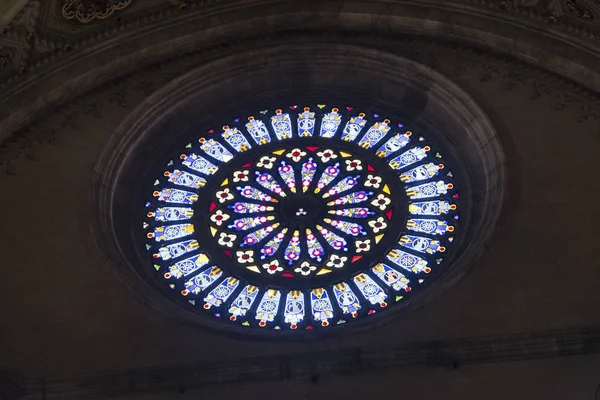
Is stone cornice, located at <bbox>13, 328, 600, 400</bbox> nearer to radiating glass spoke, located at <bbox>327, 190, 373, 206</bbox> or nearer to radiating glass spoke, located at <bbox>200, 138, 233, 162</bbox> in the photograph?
radiating glass spoke, located at <bbox>327, 190, 373, 206</bbox>

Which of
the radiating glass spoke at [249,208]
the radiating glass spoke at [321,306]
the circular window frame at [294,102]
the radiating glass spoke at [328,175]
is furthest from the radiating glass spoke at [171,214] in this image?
the radiating glass spoke at [321,306]

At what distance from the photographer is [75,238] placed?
50.8ft

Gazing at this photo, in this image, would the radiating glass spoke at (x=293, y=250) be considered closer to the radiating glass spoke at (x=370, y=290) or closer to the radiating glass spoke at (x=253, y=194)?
the radiating glass spoke at (x=253, y=194)

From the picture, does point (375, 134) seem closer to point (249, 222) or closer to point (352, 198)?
point (352, 198)

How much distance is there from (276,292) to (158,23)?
4133 mm

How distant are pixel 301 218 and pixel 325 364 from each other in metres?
2.50

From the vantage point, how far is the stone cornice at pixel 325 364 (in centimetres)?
1422

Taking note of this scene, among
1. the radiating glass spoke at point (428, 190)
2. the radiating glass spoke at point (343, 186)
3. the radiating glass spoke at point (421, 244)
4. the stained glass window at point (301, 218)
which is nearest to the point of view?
the stained glass window at point (301, 218)

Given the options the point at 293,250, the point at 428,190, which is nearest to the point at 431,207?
the point at 428,190

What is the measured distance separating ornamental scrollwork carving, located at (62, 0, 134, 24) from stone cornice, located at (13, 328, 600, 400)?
5.16m

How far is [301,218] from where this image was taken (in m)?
16.1

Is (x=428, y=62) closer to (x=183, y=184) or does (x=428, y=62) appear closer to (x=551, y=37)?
(x=551, y=37)

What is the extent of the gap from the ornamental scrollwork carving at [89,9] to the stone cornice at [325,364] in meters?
5.16

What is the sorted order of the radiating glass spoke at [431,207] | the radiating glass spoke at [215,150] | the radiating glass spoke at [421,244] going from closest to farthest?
the radiating glass spoke at [421,244]
the radiating glass spoke at [431,207]
the radiating glass spoke at [215,150]
